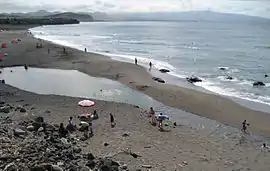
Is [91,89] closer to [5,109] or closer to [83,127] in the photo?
[5,109]

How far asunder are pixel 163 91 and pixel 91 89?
7663mm

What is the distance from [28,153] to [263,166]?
12033mm

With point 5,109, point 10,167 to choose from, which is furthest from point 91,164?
point 5,109

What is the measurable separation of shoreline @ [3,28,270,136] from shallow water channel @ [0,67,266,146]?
3.57 ft

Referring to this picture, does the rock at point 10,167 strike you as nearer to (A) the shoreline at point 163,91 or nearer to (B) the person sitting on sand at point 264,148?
(B) the person sitting on sand at point 264,148

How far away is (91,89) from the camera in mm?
34688

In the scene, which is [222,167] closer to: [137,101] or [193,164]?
[193,164]

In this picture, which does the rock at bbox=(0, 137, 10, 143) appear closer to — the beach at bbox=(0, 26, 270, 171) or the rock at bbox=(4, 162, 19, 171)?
the rock at bbox=(4, 162, 19, 171)

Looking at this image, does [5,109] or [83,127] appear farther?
[5,109]

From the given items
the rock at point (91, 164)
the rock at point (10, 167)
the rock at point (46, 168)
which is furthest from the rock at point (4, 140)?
the rock at point (91, 164)

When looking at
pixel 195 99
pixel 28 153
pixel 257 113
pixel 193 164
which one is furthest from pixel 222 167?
pixel 195 99

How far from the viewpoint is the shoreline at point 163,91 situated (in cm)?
2628

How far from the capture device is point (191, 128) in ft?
76.5

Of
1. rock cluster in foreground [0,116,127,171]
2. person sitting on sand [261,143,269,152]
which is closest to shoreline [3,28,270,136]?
person sitting on sand [261,143,269,152]
